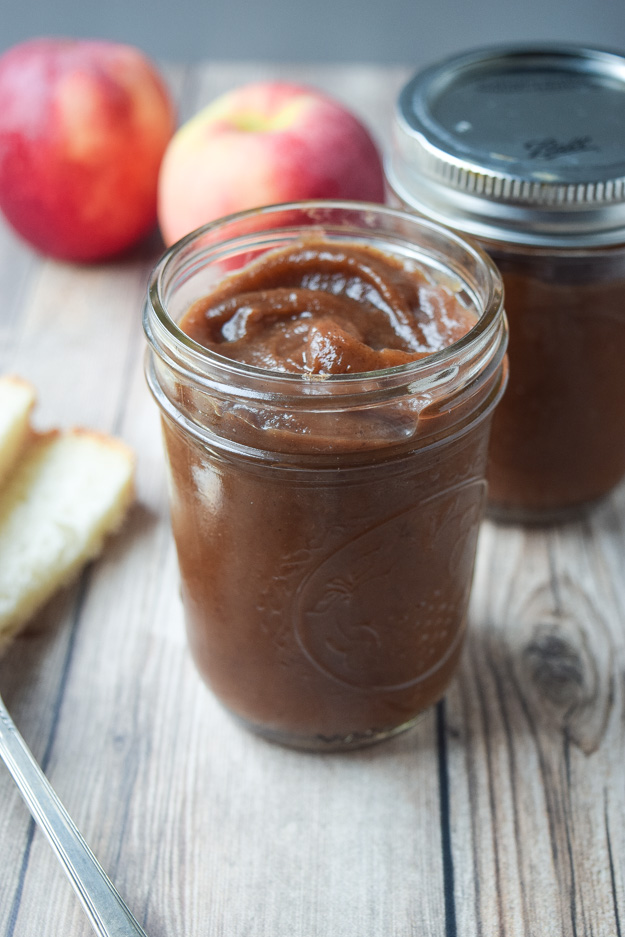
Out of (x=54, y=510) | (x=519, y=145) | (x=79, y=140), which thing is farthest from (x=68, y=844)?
(x=79, y=140)

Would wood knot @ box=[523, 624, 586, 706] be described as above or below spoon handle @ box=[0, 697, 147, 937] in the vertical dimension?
below

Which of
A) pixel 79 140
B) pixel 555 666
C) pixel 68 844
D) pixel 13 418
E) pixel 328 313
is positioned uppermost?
pixel 328 313

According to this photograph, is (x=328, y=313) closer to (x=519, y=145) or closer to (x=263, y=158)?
(x=519, y=145)

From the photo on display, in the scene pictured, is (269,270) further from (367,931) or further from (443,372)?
(367,931)

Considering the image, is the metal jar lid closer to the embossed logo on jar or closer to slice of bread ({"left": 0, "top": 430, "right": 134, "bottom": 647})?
the embossed logo on jar

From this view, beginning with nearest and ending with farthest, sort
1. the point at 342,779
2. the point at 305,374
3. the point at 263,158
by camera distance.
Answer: the point at 305,374 < the point at 342,779 < the point at 263,158

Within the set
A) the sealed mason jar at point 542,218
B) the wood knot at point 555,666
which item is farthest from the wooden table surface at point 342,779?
the sealed mason jar at point 542,218

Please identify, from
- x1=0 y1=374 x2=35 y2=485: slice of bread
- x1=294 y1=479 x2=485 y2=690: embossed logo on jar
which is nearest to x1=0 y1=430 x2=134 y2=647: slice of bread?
x1=0 y1=374 x2=35 y2=485: slice of bread

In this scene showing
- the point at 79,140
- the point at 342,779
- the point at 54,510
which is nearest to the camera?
the point at 342,779
